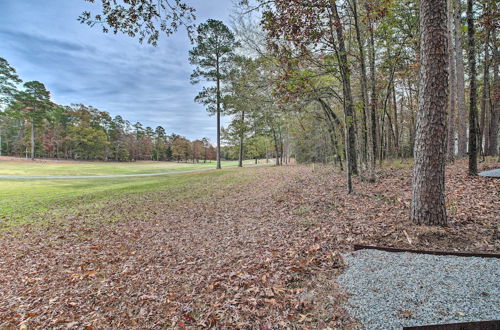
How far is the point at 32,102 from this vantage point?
114ft

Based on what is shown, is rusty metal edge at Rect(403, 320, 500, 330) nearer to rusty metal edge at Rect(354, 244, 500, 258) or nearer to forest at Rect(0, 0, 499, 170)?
rusty metal edge at Rect(354, 244, 500, 258)

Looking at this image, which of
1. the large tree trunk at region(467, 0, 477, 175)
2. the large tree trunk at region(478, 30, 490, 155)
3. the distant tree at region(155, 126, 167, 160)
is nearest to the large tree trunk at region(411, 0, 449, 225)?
the large tree trunk at region(467, 0, 477, 175)

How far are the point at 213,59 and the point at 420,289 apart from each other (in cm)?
2393

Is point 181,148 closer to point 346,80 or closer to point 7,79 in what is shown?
point 7,79

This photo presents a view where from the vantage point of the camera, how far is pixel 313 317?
241cm

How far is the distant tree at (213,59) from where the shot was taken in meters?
21.5

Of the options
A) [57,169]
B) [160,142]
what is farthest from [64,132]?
[57,169]

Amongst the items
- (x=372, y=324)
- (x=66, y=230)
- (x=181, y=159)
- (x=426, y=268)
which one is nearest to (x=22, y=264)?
(x=66, y=230)

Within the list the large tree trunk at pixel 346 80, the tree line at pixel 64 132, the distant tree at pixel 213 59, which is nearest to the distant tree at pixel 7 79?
the tree line at pixel 64 132

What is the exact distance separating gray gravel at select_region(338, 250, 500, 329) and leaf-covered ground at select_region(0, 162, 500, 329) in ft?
0.82

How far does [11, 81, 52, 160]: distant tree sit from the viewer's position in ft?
109

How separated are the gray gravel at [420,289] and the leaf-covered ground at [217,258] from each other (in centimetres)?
25

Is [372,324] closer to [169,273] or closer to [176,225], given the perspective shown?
[169,273]

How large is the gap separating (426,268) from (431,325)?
115 cm
